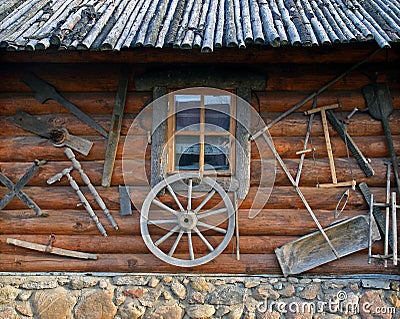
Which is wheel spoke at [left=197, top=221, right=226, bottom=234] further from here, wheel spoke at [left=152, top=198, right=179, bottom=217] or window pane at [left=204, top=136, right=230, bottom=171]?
window pane at [left=204, top=136, right=230, bottom=171]

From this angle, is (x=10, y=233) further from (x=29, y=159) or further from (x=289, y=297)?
(x=289, y=297)

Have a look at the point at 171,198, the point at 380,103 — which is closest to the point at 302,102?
the point at 380,103

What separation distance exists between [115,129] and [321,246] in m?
2.12

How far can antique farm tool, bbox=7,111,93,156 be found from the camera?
394cm

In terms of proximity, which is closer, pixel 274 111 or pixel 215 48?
pixel 215 48

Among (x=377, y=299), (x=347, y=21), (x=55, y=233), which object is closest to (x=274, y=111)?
(x=347, y=21)

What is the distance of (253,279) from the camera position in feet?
12.6

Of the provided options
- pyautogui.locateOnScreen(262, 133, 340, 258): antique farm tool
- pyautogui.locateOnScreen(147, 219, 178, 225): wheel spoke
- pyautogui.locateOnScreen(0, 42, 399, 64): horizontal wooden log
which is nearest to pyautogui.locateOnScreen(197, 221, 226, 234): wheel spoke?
pyautogui.locateOnScreen(147, 219, 178, 225): wheel spoke

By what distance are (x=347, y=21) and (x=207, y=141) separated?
1.58 metres

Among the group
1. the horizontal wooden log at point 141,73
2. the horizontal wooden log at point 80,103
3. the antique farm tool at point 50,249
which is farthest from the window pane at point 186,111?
the antique farm tool at point 50,249

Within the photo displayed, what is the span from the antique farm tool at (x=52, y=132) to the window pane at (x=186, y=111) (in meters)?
0.84

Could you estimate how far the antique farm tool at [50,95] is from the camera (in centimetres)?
396

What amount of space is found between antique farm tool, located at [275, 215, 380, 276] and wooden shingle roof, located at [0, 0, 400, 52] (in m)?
1.57

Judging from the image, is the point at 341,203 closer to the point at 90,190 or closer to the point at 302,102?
the point at 302,102
